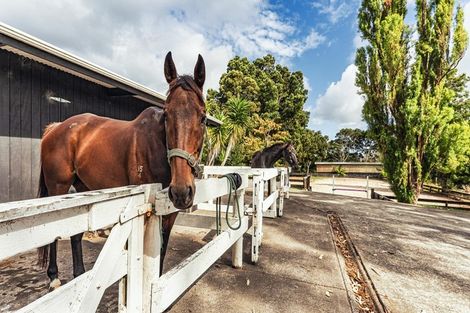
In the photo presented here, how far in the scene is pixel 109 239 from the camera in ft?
2.99

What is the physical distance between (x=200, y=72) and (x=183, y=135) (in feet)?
2.10

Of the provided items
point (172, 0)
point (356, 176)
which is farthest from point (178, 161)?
point (356, 176)

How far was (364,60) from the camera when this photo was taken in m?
10.9

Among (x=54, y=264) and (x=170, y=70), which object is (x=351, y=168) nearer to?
(x=170, y=70)

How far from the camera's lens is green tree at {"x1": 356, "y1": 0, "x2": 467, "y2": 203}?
380 inches

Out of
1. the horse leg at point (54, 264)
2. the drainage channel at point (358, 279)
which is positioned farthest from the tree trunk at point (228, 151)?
the horse leg at point (54, 264)

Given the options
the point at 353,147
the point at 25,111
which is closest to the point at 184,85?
the point at 25,111

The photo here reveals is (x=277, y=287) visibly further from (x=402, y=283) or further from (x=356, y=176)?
(x=356, y=176)

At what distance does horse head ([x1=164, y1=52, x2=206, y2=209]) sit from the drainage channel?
1936mm

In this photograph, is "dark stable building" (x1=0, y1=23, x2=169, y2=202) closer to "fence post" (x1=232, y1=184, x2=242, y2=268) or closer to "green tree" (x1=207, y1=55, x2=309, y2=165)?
"fence post" (x1=232, y1=184, x2=242, y2=268)

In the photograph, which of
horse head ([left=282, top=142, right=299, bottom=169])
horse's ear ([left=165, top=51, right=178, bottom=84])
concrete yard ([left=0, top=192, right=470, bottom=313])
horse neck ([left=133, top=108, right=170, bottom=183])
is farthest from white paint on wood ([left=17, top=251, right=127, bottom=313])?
horse head ([left=282, top=142, right=299, bottom=169])

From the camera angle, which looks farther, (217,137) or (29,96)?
(217,137)

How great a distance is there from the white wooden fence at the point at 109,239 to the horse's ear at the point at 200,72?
0.74 m

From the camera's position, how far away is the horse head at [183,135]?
111 cm
